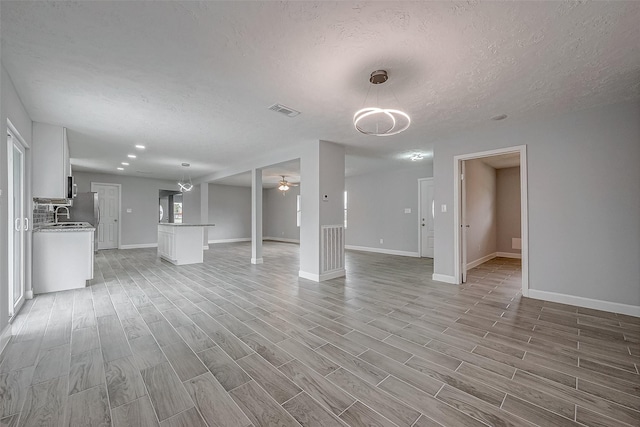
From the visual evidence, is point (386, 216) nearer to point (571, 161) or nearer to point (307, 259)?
point (307, 259)

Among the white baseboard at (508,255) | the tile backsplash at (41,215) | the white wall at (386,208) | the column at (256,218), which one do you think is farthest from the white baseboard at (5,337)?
the white baseboard at (508,255)

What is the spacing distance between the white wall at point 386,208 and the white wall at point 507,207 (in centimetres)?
215

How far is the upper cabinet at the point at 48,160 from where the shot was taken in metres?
3.74

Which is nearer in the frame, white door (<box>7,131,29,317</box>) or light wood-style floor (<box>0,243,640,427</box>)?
light wood-style floor (<box>0,243,640,427</box>)

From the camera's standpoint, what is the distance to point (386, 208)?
7898 millimetres

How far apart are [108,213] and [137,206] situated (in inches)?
31.7

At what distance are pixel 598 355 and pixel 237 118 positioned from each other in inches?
173

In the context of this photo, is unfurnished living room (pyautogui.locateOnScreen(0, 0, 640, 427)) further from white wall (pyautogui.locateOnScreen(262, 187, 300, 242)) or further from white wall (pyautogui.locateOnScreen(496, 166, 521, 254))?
white wall (pyautogui.locateOnScreen(262, 187, 300, 242))

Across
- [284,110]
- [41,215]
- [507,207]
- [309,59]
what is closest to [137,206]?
[41,215]

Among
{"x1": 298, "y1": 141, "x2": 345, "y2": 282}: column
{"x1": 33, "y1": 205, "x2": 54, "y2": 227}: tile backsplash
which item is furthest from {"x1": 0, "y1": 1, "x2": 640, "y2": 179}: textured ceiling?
{"x1": 33, "y1": 205, "x2": 54, "y2": 227}: tile backsplash

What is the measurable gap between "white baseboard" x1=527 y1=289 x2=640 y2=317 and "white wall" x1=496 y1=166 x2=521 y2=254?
3.98m

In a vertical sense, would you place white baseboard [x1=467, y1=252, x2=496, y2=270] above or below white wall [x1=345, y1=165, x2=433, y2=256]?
below

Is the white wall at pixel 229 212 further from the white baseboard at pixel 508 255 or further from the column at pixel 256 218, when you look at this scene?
the white baseboard at pixel 508 255

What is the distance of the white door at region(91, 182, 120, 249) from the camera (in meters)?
8.31
